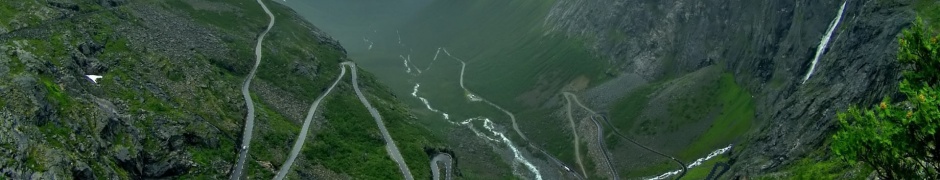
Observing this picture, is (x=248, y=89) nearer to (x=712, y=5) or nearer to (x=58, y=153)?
(x=58, y=153)

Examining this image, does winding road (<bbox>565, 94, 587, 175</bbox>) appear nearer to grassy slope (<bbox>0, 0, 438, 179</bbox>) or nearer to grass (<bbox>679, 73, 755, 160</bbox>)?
grass (<bbox>679, 73, 755, 160</bbox>)

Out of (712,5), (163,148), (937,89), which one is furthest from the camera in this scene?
(712,5)

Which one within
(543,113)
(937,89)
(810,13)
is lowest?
(543,113)

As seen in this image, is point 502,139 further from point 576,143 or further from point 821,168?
point 821,168

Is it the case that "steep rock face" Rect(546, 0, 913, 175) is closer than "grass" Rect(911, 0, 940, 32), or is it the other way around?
"grass" Rect(911, 0, 940, 32)

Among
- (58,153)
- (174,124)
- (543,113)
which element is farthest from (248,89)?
(543,113)

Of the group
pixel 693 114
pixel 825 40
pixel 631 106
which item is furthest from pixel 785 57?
pixel 631 106

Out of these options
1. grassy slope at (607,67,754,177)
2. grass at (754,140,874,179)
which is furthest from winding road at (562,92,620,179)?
grass at (754,140,874,179)
